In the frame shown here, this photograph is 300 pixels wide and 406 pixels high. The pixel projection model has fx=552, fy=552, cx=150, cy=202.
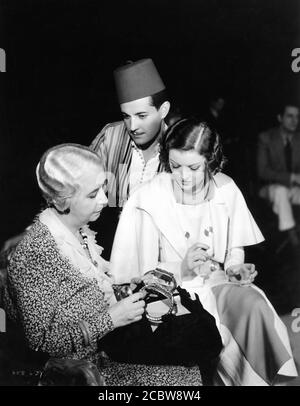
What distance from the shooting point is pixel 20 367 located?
2912 millimetres

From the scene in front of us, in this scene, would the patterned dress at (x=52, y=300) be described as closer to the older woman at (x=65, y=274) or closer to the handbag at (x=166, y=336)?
the older woman at (x=65, y=274)

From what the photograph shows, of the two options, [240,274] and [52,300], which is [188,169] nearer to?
[240,274]

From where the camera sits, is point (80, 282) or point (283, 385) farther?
point (283, 385)

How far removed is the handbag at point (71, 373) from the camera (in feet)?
8.71

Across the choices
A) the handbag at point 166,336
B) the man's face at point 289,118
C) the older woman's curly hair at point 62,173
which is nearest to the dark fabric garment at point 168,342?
the handbag at point 166,336

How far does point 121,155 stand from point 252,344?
3.76 ft

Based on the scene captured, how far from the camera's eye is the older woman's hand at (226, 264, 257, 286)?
9.32 ft

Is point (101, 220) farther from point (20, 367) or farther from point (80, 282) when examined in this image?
point (20, 367)

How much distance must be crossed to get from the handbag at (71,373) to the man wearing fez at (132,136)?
56 centimetres

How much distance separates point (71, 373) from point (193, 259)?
819 millimetres

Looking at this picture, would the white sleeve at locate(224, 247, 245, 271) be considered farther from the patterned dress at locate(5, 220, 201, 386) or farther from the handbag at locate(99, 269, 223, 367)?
the patterned dress at locate(5, 220, 201, 386)

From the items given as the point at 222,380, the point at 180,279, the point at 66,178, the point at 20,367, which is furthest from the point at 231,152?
the point at 20,367

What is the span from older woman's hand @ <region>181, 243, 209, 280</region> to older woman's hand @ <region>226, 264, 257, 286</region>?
6.0 inches
